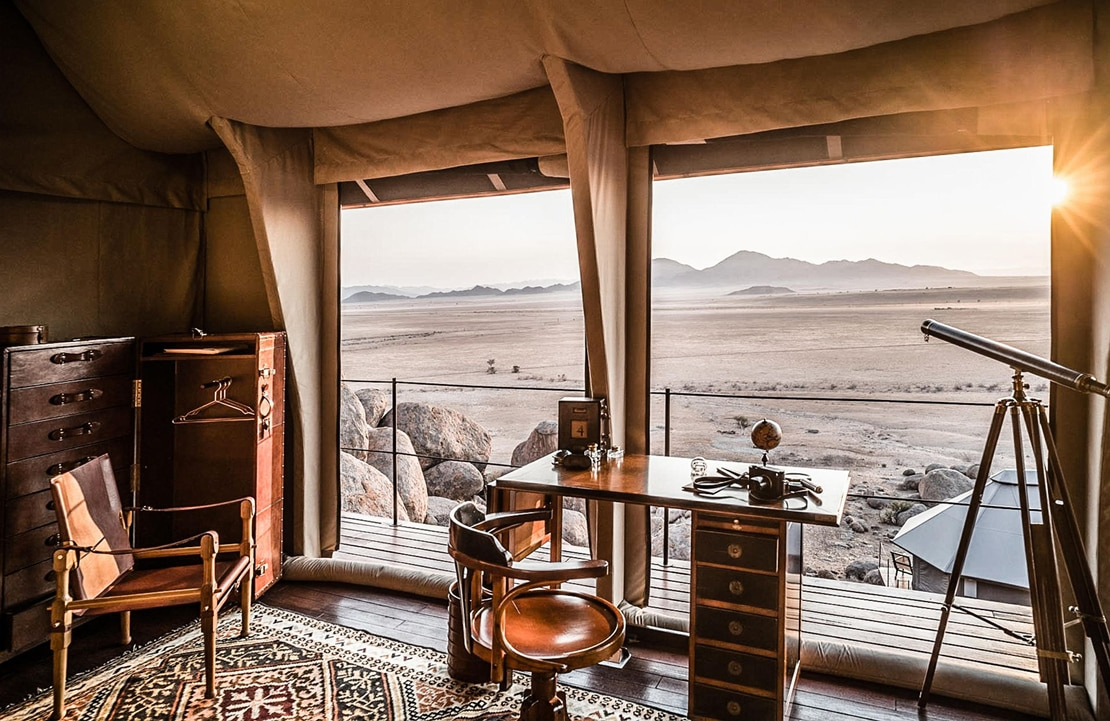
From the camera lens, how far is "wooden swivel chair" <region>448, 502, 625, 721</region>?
1.86 metres

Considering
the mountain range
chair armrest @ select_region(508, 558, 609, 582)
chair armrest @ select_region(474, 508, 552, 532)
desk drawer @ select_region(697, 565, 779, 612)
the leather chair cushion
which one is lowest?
the leather chair cushion

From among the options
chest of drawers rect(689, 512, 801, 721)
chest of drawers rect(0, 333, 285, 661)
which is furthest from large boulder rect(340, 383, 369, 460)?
chest of drawers rect(689, 512, 801, 721)

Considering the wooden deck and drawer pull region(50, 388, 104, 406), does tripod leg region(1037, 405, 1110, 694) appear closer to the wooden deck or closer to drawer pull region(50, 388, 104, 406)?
the wooden deck

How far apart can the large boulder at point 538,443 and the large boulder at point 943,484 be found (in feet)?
8.50

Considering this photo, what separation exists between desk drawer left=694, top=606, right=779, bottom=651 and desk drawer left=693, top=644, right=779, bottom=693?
0.04 m

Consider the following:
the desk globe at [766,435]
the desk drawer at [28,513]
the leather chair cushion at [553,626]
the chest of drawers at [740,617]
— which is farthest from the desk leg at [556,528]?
the desk drawer at [28,513]

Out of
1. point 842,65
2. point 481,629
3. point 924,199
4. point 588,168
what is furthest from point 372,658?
point 924,199

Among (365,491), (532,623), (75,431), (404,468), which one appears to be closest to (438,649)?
(532,623)

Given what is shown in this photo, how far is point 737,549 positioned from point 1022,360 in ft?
3.69

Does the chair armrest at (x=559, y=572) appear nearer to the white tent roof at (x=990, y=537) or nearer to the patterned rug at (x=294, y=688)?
the patterned rug at (x=294, y=688)

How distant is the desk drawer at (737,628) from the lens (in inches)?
88.1

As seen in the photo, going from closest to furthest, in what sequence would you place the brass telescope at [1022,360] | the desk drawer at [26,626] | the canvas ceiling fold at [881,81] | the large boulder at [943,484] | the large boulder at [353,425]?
the brass telescope at [1022,360] < the canvas ceiling fold at [881,81] < the desk drawer at [26,626] < the large boulder at [943,484] < the large boulder at [353,425]

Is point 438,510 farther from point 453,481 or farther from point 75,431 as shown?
point 75,431

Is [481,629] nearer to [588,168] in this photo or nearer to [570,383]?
[588,168]
